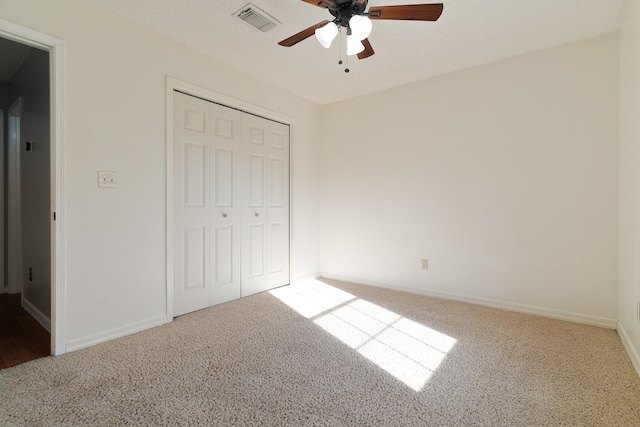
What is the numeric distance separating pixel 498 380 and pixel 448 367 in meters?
0.26

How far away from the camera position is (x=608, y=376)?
1716 mm

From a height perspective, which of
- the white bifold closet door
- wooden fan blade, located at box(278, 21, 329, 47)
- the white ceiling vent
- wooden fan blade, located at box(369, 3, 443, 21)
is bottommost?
the white bifold closet door

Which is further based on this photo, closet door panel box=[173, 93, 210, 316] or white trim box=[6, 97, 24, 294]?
white trim box=[6, 97, 24, 294]

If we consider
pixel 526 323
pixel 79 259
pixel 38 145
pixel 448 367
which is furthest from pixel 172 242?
pixel 526 323

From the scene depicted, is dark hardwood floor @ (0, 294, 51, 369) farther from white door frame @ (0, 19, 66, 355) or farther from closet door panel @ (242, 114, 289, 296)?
closet door panel @ (242, 114, 289, 296)

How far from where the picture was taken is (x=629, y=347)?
6.46ft

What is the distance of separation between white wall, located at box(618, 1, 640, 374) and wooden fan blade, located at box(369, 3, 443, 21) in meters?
1.36

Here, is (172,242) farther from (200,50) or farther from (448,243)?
(448,243)

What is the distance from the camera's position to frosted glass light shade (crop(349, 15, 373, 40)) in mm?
1664

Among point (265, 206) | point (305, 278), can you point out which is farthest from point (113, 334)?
point (305, 278)

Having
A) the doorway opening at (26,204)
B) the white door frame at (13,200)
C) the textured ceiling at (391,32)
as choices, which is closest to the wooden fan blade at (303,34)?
the textured ceiling at (391,32)

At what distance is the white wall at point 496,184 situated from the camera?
246cm

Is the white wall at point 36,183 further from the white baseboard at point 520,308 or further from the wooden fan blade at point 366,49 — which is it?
the white baseboard at point 520,308

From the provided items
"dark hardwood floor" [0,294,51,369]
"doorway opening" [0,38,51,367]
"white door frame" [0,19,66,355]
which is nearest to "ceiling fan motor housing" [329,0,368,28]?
"white door frame" [0,19,66,355]
